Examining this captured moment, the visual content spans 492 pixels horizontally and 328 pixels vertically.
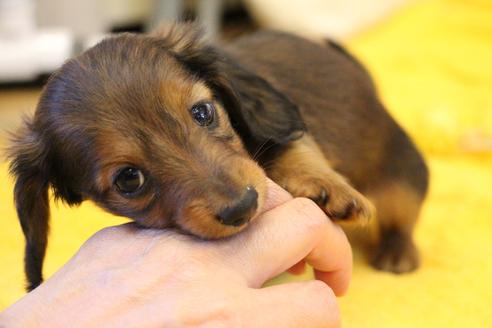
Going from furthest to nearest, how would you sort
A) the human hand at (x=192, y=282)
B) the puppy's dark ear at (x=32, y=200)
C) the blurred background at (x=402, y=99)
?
the blurred background at (x=402, y=99) → the puppy's dark ear at (x=32, y=200) → the human hand at (x=192, y=282)

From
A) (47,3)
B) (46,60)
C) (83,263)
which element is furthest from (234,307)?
(47,3)

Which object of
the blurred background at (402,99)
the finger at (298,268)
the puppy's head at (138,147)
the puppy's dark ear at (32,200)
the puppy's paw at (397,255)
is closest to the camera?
the puppy's head at (138,147)

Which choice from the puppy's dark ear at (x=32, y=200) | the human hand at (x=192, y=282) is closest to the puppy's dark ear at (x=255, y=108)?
the human hand at (x=192, y=282)

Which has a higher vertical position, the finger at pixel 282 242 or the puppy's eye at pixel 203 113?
the puppy's eye at pixel 203 113

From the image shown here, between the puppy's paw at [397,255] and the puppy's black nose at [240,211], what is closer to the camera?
the puppy's black nose at [240,211]

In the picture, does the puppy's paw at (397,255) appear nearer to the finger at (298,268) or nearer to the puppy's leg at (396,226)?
the puppy's leg at (396,226)

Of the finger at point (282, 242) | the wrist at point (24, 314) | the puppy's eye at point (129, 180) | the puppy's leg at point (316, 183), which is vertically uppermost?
the puppy's eye at point (129, 180)

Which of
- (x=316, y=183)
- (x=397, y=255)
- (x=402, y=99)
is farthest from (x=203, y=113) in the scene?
(x=402, y=99)

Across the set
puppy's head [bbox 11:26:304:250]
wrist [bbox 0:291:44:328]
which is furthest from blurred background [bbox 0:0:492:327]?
wrist [bbox 0:291:44:328]
